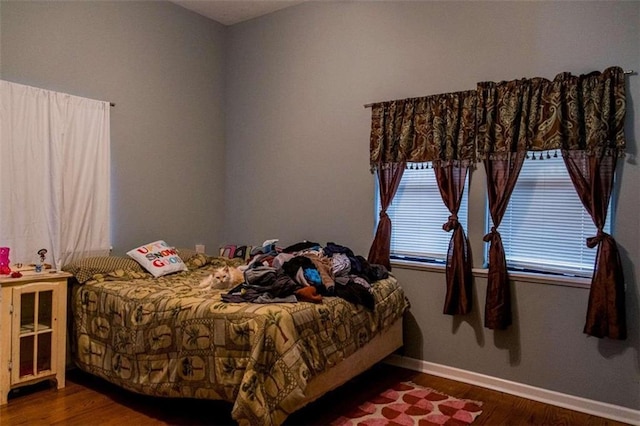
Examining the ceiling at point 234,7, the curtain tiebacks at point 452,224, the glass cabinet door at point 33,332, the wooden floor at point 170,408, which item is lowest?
the wooden floor at point 170,408

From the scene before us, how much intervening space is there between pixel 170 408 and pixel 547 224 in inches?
109

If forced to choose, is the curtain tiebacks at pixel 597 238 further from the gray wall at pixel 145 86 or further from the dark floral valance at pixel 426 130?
the gray wall at pixel 145 86

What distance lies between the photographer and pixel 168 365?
2.55 meters

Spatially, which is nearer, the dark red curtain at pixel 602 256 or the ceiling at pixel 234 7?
the dark red curtain at pixel 602 256

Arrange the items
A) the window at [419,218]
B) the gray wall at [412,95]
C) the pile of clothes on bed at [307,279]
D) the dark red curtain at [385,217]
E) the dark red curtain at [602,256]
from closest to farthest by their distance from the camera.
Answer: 1. the pile of clothes on bed at [307,279]
2. the dark red curtain at [602,256]
3. the gray wall at [412,95]
4. the window at [419,218]
5. the dark red curtain at [385,217]

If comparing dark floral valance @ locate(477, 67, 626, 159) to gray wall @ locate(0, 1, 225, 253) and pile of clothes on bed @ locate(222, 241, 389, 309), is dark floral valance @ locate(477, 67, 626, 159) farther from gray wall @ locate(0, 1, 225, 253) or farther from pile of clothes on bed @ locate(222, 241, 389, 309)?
gray wall @ locate(0, 1, 225, 253)

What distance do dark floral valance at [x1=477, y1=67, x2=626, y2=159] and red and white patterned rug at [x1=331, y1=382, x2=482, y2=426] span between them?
1707 millimetres

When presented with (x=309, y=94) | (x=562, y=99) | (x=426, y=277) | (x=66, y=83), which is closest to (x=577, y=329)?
(x=426, y=277)

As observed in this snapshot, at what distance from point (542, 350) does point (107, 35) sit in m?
4.15

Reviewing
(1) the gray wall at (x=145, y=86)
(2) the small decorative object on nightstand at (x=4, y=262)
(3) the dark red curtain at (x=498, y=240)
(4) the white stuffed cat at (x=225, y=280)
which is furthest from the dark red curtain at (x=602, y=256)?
(2) the small decorative object on nightstand at (x=4, y=262)

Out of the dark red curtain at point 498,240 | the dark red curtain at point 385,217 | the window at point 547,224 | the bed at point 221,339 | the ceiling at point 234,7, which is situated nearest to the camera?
the bed at point 221,339

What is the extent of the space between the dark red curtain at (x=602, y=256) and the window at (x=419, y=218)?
0.82 m

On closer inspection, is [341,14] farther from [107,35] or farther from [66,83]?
[66,83]

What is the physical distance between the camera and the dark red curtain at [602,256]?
2.67 metres
